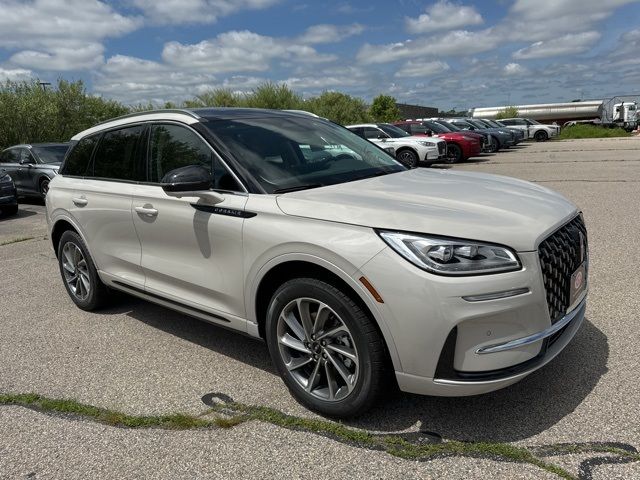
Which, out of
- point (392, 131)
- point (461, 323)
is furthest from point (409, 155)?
point (461, 323)

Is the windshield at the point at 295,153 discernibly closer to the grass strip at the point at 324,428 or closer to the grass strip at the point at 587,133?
the grass strip at the point at 324,428

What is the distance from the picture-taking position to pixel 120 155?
14.8ft

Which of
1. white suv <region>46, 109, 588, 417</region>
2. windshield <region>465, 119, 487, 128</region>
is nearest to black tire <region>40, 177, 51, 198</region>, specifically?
white suv <region>46, 109, 588, 417</region>

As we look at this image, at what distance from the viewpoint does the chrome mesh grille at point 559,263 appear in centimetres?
270

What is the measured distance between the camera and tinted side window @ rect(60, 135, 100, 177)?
16.2ft

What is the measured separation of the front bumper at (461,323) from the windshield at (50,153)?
1396cm

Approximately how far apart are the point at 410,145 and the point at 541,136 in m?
24.8

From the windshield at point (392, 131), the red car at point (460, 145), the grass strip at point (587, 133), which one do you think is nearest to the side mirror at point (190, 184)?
the windshield at point (392, 131)

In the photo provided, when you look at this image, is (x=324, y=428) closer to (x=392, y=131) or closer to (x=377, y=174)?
(x=377, y=174)

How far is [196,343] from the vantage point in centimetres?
429

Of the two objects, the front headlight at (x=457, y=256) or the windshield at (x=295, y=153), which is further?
the windshield at (x=295, y=153)

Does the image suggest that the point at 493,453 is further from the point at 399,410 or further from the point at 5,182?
the point at 5,182

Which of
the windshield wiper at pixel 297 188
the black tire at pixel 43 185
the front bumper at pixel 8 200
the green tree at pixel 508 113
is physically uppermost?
the green tree at pixel 508 113

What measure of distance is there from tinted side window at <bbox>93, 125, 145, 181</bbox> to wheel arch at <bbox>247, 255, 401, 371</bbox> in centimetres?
161
